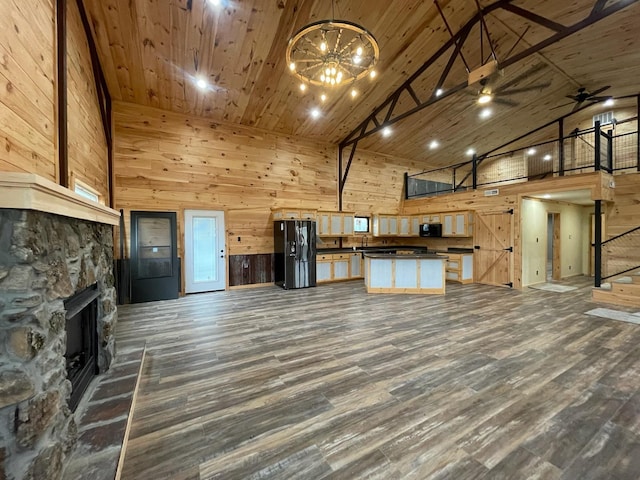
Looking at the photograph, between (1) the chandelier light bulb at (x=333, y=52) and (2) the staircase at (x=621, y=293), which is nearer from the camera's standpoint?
(1) the chandelier light bulb at (x=333, y=52)

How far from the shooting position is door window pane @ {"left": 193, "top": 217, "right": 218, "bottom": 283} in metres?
6.12

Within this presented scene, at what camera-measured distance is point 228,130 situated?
6352 millimetres

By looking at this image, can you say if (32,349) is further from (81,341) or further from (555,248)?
(555,248)

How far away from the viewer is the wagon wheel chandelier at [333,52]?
10.6 feet

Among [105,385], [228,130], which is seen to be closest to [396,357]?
[105,385]

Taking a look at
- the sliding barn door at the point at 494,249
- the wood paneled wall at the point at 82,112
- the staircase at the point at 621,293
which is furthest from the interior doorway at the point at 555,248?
the wood paneled wall at the point at 82,112

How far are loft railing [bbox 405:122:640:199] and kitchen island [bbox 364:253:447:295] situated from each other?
3.22 metres

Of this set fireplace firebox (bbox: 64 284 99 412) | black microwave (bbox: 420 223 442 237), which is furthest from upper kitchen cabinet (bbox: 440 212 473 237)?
fireplace firebox (bbox: 64 284 99 412)

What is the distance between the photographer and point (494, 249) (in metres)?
7.00

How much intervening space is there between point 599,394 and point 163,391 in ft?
12.1

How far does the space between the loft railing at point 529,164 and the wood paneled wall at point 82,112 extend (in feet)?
26.9

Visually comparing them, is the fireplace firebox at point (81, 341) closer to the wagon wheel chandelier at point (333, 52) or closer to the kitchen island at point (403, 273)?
the wagon wheel chandelier at point (333, 52)

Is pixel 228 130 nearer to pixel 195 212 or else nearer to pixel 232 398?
Result: pixel 195 212

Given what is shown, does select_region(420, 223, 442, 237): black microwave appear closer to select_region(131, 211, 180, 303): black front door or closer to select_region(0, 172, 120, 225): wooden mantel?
select_region(131, 211, 180, 303): black front door
